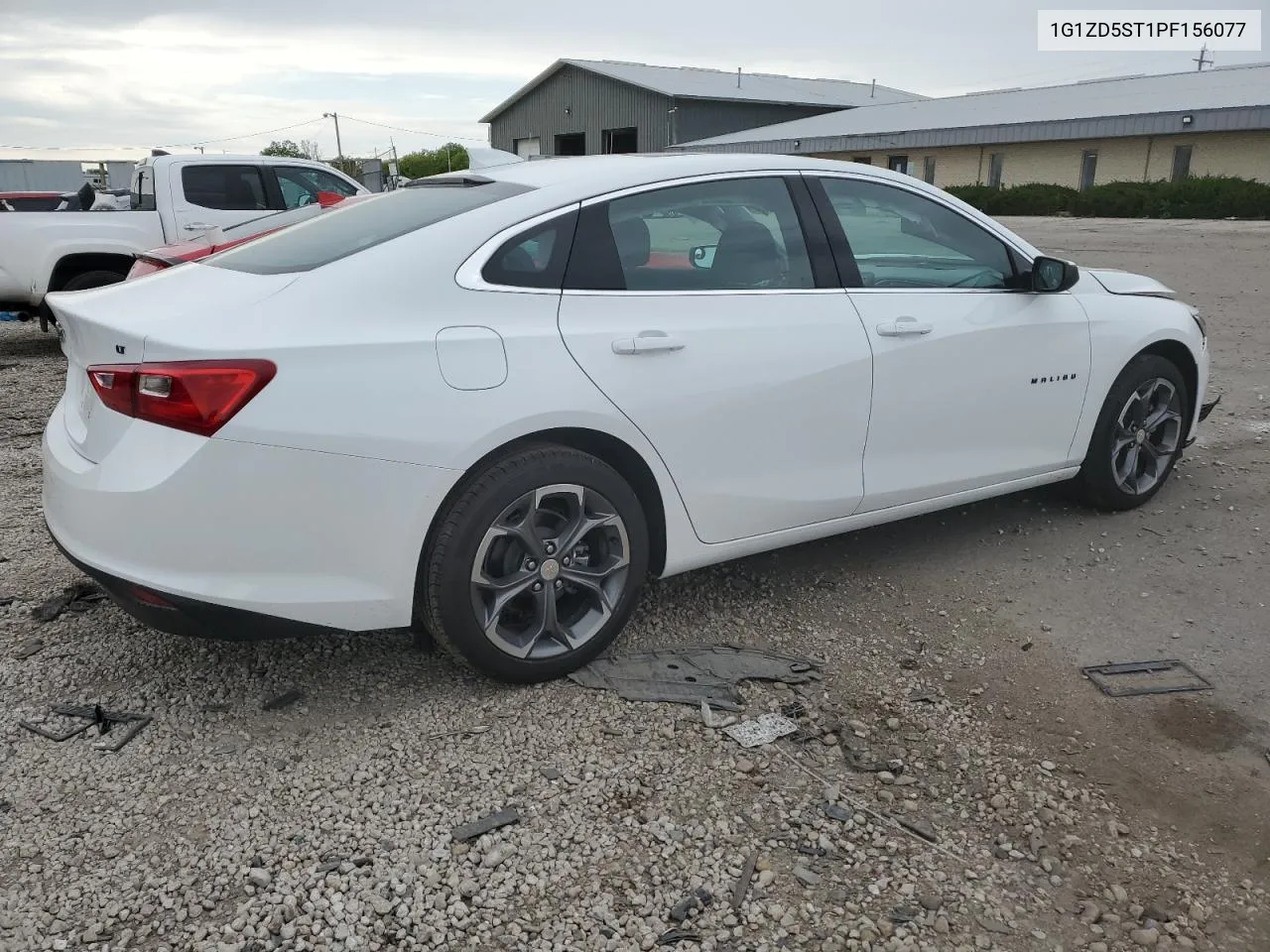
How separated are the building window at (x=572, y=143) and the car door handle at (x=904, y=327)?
44.8 meters

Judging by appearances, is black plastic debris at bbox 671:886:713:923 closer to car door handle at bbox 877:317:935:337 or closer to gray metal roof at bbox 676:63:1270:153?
car door handle at bbox 877:317:935:337

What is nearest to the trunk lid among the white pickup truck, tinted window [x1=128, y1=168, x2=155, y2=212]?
the white pickup truck

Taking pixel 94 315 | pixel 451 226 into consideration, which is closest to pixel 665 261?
pixel 451 226

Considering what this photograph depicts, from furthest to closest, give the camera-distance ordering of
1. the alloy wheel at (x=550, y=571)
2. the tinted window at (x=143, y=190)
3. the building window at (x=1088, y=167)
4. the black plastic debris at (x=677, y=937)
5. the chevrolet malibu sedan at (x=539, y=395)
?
the building window at (x=1088, y=167), the tinted window at (x=143, y=190), the alloy wheel at (x=550, y=571), the chevrolet malibu sedan at (x=539, y=395), the black plastic debris at (x=677, y=937)

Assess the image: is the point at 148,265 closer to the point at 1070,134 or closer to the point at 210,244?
the point at 210,244

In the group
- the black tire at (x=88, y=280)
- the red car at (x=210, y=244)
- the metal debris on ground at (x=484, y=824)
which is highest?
the red car at (x=210, y=244)

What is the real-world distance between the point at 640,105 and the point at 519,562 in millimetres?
43588

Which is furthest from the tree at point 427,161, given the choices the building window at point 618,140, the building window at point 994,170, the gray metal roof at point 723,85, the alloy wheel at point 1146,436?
the alloy wheel at point 1146,436

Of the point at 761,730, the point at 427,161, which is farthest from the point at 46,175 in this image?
the point at 761,730

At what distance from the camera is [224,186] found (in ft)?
34.1

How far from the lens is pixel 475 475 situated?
306 centimetres

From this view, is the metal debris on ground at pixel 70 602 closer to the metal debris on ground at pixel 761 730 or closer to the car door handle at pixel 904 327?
the metal debris on ground at pixel 761 730

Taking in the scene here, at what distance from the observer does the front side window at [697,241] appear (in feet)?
11.1

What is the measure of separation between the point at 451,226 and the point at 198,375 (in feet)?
2.99
